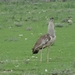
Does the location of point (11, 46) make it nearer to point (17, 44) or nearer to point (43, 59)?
point (17, 44)

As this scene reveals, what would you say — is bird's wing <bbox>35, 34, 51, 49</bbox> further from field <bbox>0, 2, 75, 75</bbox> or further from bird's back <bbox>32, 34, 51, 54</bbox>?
field <bbox>0, 2, 75, 75</bbox>

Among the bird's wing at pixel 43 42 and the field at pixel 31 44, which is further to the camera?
the bird's wing at pixel 43 42

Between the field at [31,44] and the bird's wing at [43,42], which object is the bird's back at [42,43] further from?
the field at [31,44]

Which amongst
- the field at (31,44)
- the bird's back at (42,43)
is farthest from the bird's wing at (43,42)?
the field at (31,44)

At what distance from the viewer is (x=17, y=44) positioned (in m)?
17.9

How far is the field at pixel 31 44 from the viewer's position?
12.5 meters

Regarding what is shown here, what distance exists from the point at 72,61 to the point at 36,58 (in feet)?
4.59

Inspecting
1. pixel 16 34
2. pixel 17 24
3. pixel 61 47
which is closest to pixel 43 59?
pixel 61 47

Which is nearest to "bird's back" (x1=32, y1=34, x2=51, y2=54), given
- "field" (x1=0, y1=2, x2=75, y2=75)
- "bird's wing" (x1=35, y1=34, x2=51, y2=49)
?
"bird's wing" (x1=35, y1=34, x2=51, y2=49)

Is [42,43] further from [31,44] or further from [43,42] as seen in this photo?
[31,44]

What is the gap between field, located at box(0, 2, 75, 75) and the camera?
1248 centimetres

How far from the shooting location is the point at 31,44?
704 inches

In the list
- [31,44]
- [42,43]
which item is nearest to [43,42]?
[42,43]

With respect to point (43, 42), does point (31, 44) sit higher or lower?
lower
